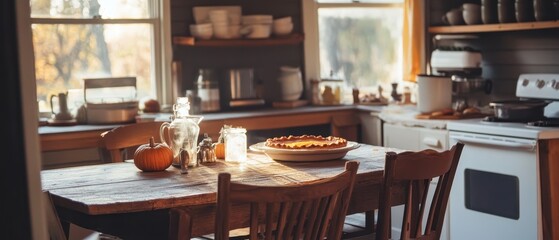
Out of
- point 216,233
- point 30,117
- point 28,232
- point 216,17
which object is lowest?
point 216,233

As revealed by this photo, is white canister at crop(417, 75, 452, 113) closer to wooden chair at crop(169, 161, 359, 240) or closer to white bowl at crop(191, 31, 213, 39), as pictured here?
white bowl at crop(191, 31, 213, 39)

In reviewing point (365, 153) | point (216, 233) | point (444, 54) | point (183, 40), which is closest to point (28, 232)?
point (216, 233)

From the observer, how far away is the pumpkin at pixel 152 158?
9.39 feet

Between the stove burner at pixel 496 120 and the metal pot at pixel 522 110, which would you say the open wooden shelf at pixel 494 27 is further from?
the stove burner at pixel 496 120

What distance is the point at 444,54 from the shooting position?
5.27 meters

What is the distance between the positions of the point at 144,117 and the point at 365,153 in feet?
5.98

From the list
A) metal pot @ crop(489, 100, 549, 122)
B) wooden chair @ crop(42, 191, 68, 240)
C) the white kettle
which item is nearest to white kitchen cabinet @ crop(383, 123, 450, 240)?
metal pot @ crop(489, 100, 549, 122)

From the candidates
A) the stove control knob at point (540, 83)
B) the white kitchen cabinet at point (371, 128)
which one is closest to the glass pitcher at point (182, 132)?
the white kitchen cabinet at point (371, 128)

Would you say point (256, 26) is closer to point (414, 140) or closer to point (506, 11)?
point (414, 140)

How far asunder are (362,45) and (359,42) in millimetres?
33

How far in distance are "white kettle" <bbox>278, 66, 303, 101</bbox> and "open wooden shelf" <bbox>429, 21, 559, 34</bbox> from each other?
1.01 m

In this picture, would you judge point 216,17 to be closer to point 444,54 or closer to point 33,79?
point 444,54

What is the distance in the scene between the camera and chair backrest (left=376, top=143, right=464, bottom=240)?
2.57 meters

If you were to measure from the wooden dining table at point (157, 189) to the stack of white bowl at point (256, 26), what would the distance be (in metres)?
2.15
